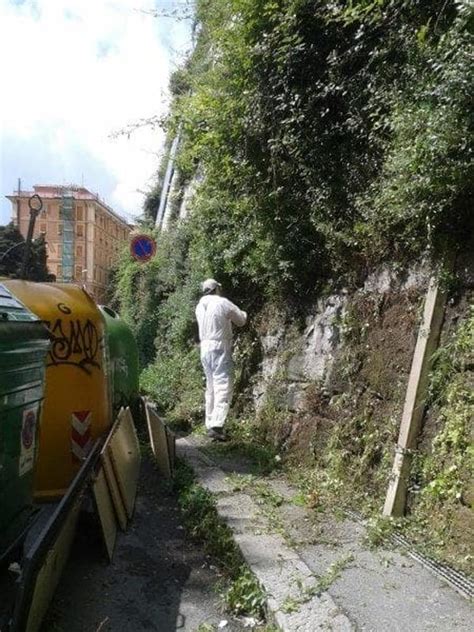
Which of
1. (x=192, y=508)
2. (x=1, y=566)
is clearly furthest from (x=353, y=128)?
(x=1, y=566)

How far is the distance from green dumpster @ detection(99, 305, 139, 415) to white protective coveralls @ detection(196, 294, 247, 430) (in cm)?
104

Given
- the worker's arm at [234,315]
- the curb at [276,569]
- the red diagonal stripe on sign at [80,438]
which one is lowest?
the curb at [276,569]

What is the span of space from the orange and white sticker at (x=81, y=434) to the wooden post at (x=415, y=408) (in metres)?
2.13

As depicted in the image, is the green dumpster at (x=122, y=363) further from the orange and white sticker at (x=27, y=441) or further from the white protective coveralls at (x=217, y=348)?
the orange and white sticker at (x=27, y=441)

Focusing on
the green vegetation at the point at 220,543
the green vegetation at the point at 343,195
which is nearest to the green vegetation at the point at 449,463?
the green vegetation at the point at 343,195

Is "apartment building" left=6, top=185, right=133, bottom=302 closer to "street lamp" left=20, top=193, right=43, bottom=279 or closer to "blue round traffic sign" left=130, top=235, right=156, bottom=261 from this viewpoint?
"blue round traffic sign" left=130, top=235, right=156, bottom=261

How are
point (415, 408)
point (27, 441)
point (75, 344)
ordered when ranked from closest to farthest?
1. point (27, 441)
2. point (415, 408)
3. point (75, 344)

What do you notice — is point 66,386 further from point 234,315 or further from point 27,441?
point 234,315

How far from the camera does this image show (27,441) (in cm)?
338

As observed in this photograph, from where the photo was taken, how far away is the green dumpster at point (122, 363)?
7.32 meters

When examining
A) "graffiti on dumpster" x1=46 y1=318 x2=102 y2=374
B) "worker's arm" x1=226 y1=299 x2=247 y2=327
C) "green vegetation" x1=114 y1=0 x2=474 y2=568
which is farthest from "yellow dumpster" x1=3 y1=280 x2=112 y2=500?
"worker's arm" x1=226 y1=299 x2=247 y2=327

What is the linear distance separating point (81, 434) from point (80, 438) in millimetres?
29

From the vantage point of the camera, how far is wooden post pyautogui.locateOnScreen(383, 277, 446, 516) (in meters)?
4.09

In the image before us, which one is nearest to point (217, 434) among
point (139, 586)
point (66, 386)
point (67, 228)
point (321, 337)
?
point (321, 337)
